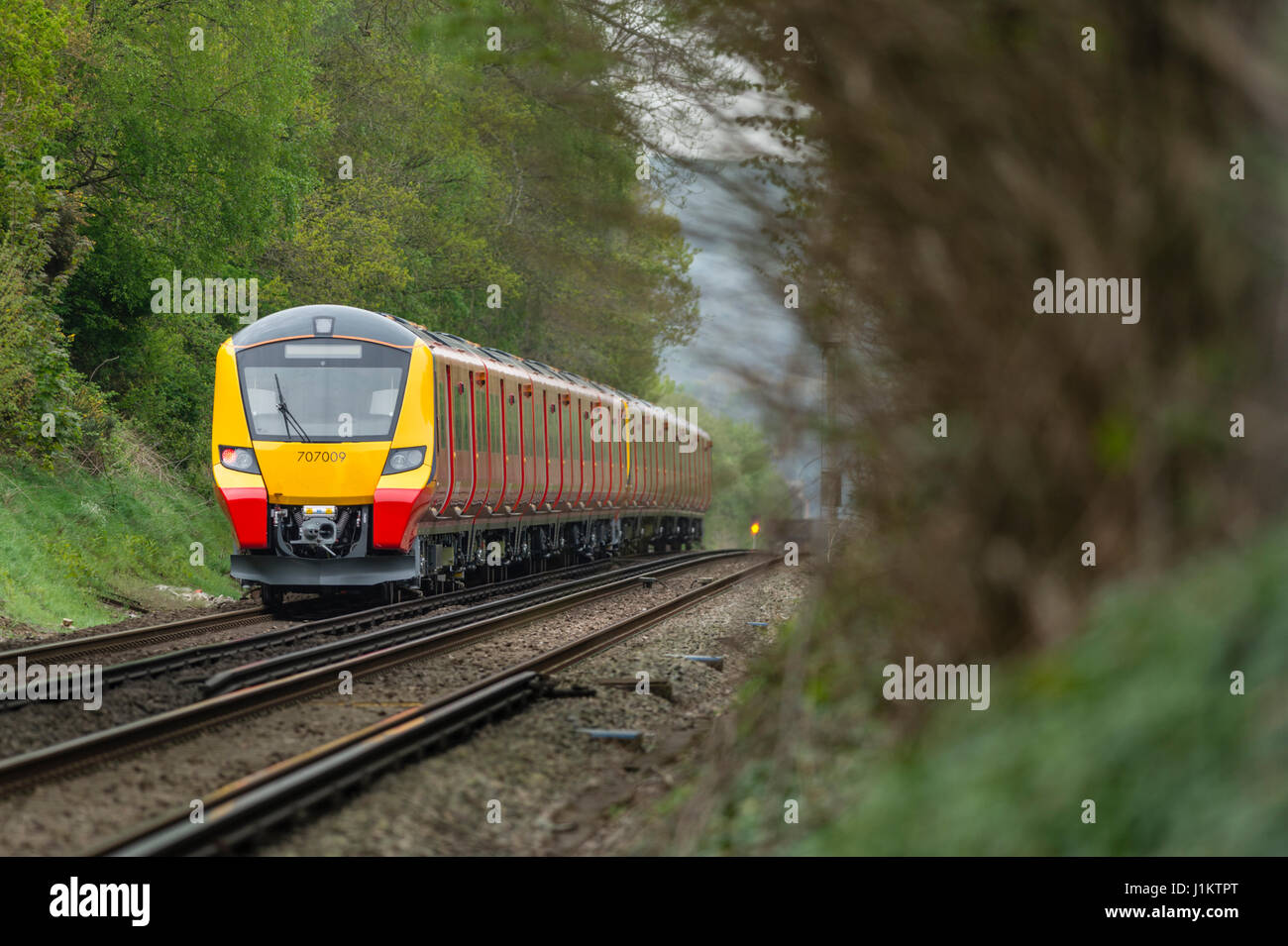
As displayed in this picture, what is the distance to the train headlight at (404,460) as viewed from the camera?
52.2 ft

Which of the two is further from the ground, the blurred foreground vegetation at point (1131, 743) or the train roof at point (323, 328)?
the train roof at point (323, 328)

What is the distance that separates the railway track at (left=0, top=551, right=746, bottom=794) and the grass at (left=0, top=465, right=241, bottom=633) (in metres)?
3.95

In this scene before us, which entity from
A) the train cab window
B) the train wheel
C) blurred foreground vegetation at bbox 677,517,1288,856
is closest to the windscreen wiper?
the train cab window

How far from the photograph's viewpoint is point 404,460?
1603cm

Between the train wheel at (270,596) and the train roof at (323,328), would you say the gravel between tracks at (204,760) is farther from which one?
the train roof at (323,328)

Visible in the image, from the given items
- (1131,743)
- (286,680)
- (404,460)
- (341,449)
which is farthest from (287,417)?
(1131,743)

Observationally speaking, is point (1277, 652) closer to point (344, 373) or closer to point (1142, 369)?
point (1142, 369)

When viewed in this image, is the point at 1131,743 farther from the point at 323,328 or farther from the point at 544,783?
the point at 323,328

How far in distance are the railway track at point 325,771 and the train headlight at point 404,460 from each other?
5.40 m

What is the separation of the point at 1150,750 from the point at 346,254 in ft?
86.6

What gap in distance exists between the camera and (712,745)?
6.81 m

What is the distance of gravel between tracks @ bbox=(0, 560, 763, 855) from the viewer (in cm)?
612

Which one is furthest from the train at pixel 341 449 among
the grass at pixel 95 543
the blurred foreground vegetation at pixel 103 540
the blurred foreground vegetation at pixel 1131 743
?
the blurred foreground vegetation at pixel 1131 743

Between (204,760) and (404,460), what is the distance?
8544 mm
